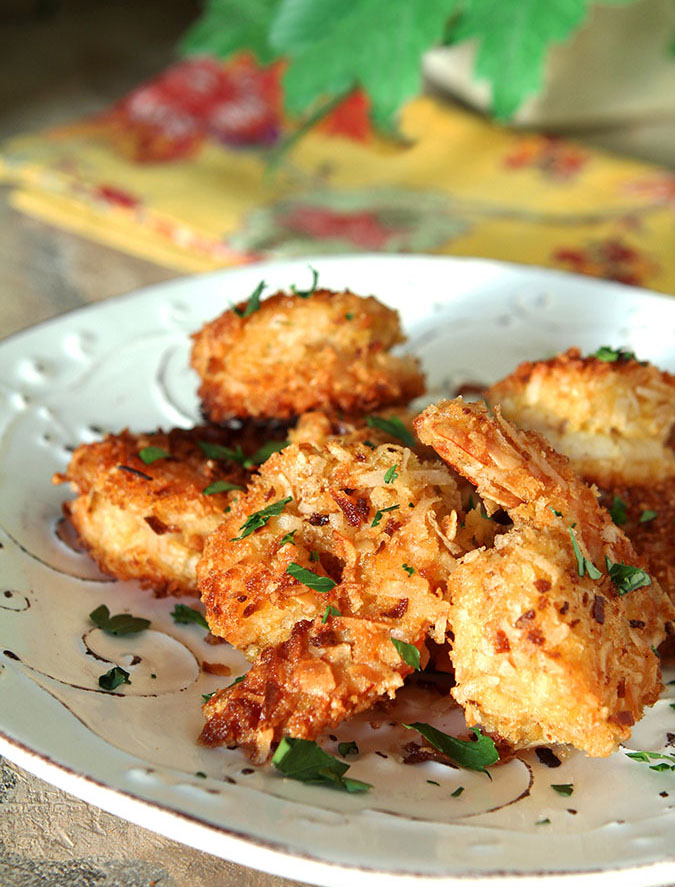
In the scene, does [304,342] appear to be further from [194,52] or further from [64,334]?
[194,52]

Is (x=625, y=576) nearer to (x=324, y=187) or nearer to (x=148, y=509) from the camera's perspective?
(x=148, y=509)

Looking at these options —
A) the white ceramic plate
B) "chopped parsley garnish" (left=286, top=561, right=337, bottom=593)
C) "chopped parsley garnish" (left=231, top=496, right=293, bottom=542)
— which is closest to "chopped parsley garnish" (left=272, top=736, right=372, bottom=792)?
the white ceramic plate

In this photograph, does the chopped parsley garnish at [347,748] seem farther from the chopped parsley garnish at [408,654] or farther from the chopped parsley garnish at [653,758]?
the chopped parsley garnish at [653,758]

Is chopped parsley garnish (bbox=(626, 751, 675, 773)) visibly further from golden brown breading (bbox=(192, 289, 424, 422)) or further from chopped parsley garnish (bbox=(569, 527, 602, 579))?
golden brown breading (bbox=(192, 289, 424, 422))

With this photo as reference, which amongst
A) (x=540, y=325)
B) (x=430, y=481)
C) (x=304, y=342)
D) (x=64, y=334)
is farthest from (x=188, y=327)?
(x=430, y=481)

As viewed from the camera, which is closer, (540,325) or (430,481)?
(430,481)

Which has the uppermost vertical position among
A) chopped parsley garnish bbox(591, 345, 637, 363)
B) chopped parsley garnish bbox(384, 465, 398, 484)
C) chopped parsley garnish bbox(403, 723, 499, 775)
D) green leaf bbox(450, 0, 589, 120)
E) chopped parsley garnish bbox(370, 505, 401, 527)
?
green leaf bbox(450, 0, 589, 120)
